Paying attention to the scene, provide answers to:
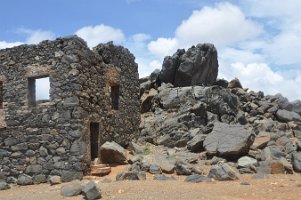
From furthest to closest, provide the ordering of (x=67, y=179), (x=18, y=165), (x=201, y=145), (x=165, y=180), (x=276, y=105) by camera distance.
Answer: (x=276, y=105)
(x=201, y=145)
(x=18, y=165)
(x=67, y=179)
(x=165, y=180)

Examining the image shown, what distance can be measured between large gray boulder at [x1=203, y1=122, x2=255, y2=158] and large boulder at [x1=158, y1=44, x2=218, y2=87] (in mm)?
7541

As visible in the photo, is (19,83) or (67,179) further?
(19,83)

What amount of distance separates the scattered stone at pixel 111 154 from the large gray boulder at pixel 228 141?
340 cm

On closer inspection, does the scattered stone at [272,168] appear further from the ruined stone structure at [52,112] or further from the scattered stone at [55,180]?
the scattered stone at [55,180]

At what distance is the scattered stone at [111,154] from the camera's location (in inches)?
627

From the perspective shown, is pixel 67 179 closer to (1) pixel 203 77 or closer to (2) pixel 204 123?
(2) pixel 204 123

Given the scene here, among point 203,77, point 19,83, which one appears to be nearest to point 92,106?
point 19,83

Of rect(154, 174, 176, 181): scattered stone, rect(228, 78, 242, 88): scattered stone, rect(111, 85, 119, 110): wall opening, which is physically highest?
rect(228, 78, 242, 88): scattered stone

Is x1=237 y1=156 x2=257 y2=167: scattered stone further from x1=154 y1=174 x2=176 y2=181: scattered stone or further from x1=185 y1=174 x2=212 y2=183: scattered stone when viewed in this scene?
x1=154 y1=174 x2=176 y2=181: scattered stone

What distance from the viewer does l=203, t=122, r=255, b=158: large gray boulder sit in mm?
15289

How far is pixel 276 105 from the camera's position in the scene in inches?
944

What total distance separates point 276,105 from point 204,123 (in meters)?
6.54

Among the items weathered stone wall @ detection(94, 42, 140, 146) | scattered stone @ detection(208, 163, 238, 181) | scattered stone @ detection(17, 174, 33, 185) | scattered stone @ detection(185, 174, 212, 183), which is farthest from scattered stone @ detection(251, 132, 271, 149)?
scattered stone @ detection(17, 174, 33, 185)

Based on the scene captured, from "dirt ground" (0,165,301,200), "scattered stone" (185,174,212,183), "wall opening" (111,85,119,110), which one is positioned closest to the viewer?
"dirt ground" (0,165,301,200)
